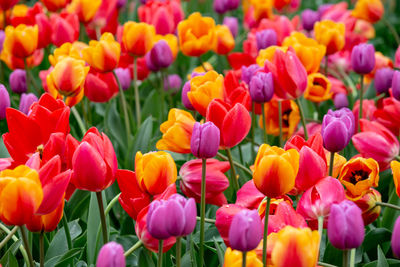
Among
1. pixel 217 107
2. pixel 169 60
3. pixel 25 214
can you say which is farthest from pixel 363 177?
pixel 169 60

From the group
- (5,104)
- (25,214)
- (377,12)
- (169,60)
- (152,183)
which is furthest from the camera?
(377,12)

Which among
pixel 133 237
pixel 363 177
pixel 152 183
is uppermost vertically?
pixel 152 183

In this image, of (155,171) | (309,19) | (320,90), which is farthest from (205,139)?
(309,19)

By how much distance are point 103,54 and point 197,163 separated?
0.55 meters

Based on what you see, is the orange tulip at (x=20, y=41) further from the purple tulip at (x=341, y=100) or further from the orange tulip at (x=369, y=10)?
the orange tulip at (x=369, y=10)

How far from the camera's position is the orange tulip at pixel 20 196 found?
92cm

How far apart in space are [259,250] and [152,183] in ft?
0.80

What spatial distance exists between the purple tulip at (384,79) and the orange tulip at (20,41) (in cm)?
109

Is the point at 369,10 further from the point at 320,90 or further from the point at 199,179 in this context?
the point at 199,179

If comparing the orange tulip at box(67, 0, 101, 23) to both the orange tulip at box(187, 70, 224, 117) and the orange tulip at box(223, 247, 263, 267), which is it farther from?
the orange tulip at box(223, 247, 263, 267)

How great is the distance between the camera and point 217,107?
1301 millimetres

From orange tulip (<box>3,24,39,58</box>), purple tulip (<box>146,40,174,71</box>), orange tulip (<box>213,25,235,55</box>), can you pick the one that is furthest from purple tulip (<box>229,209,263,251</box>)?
orange tulip (<box>213,25,235,55</box>)

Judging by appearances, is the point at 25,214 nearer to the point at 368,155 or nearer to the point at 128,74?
the point at 368,155

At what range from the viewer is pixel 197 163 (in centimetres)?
137
